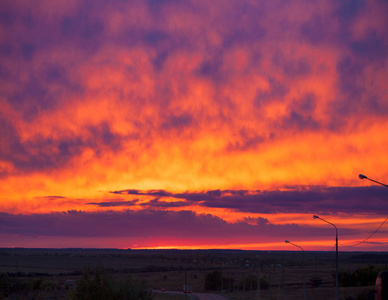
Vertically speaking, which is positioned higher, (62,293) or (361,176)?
(361,176)

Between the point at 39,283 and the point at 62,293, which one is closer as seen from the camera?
the point at 62,293

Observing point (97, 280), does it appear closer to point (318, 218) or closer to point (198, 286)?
point (318, 218)

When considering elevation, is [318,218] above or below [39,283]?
above

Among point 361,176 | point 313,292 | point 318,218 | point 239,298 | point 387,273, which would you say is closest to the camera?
point 387,273

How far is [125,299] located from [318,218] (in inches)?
880

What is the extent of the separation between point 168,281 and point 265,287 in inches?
1587

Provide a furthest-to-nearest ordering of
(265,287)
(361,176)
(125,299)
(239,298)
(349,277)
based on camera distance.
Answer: (265,287)
(349,277)
(239,298)
(125,299)
(361,176)

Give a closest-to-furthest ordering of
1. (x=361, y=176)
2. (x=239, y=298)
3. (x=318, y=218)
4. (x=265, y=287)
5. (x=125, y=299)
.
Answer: (x=361, y=176) → (x=318, y=218) → (x=125, y=299) → (x=239, y=298) → (x=265, y=287)

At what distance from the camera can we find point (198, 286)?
15862cm

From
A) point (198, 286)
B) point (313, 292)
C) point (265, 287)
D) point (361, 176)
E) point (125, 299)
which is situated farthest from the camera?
point (198, 286)

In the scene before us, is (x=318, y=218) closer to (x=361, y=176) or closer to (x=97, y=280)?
(x=361, y=176)

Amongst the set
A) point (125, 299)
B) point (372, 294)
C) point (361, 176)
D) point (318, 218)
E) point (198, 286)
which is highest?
point (361, 176)

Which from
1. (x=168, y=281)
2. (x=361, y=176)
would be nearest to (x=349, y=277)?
(x=168, y=281)

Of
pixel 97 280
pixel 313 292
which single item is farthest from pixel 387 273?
pixel 313 292
